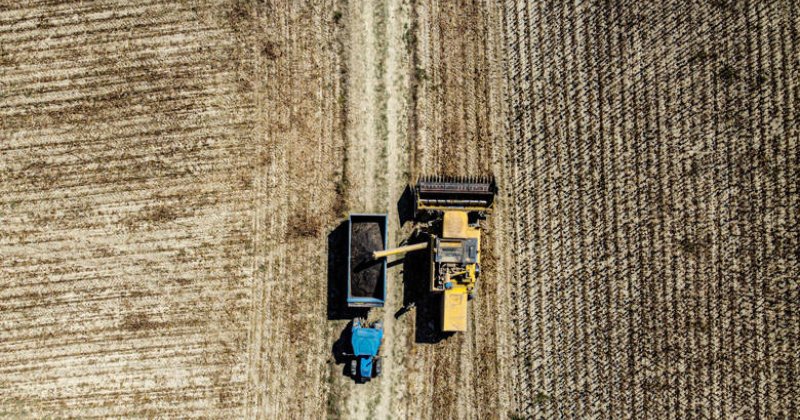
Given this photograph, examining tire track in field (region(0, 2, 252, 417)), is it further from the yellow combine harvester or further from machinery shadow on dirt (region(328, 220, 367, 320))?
the yellow combine harvester

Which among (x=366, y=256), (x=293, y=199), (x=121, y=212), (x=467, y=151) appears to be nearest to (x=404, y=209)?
(x=366, y=256)

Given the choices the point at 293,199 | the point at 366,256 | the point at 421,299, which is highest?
the point at 293,199

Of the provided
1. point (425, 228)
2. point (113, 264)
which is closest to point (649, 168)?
point (425, 228)

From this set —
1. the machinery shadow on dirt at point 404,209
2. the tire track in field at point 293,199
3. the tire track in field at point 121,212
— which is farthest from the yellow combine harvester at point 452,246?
the tire track in field at point 121,212

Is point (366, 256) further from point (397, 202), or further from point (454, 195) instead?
point (454, 195)

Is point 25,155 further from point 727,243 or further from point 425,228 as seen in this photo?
point 727,243

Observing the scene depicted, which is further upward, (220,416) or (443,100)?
(443,100)
